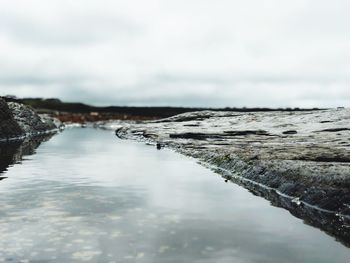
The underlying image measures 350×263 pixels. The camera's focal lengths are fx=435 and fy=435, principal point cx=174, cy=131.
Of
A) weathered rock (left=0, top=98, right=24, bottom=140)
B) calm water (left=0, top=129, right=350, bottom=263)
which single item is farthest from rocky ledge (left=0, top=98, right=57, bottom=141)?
calm water (left=0, top=129, right=350, bottom=263)

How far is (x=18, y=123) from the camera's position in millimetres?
41719

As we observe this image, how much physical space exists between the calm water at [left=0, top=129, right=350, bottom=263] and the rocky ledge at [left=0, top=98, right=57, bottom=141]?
22014 mm

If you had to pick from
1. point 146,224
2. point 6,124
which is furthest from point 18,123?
point 146,224

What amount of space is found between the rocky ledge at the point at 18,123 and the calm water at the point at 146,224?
2201 cm

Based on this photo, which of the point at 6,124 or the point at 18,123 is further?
the point at 18,123

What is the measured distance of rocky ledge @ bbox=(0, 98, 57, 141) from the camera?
3550 centimetres

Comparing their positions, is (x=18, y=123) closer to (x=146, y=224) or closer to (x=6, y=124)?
(x=6, y=124)

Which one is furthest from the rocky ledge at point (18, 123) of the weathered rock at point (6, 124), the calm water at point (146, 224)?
the calm water at point (146, 224)

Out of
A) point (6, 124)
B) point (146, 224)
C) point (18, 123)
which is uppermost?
point (6, 124)

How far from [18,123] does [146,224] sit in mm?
36042

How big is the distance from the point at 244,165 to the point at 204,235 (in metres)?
8.63

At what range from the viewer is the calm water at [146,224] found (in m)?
7.04

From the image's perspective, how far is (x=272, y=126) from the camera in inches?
1559

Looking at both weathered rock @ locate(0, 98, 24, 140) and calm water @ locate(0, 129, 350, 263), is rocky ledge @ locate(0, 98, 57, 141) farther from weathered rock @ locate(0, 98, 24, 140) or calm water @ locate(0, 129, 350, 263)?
calm water @ locate(0, 129, 350, 263)
